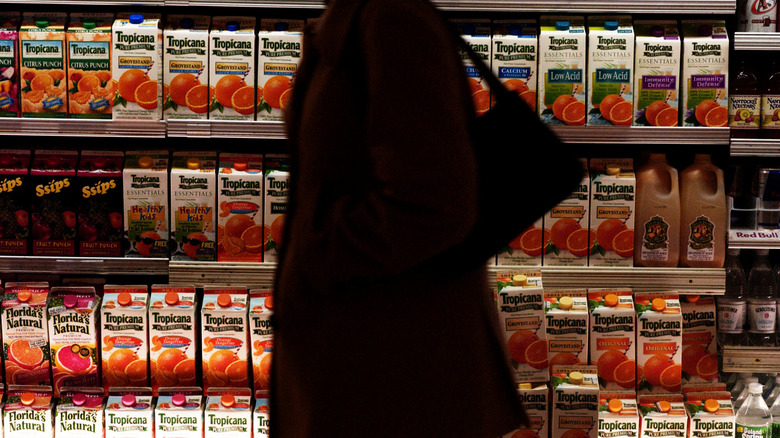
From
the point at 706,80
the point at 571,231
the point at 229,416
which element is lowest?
the point at 229,416

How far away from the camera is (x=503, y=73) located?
2.65m

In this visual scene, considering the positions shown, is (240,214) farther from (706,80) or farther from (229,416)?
(706,80)

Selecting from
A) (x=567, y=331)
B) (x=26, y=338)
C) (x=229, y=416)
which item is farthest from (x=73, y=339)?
(x=567, y=331)

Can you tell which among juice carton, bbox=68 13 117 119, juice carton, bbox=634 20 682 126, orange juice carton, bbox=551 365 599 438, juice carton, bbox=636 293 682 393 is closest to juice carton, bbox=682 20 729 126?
juice carton, bbox=634 20 682 126

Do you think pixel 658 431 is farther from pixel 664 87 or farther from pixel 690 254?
pixel 664 87

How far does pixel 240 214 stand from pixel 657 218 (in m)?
1.29

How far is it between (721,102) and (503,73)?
67 cm

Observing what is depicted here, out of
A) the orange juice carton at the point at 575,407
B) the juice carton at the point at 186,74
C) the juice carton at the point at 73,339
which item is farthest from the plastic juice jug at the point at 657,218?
Answer: the juice carton at the point at 73,339

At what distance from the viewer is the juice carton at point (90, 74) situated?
8.70 feet

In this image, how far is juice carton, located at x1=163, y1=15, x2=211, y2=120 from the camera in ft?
8.68

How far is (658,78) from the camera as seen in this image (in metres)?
2.66

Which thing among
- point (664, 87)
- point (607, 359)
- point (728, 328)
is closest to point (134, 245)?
point (607, 359)

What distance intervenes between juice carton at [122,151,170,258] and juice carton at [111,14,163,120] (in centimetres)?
17

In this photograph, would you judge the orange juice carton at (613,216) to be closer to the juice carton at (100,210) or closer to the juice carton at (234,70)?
the juice carton at (234,70)
